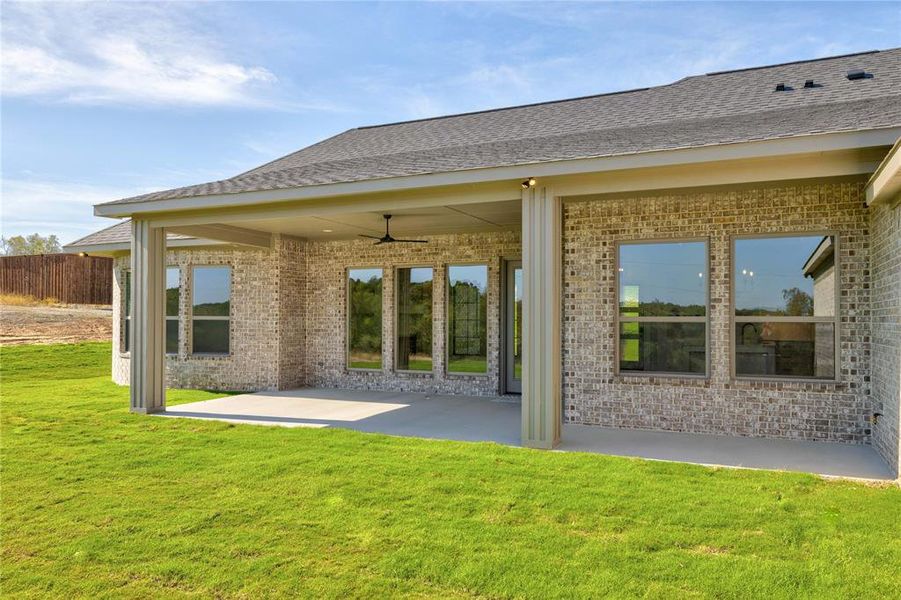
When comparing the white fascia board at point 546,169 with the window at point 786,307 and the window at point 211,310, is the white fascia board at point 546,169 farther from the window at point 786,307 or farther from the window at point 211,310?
the window at point 211,310

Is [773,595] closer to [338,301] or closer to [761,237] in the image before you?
[761,237]

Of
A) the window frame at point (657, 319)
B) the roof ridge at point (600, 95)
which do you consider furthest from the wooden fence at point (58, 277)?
the window frame at point (657, 319)

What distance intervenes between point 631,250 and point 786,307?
1.82 metres

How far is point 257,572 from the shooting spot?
319 centimetres

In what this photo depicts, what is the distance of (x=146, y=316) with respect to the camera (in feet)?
27.0

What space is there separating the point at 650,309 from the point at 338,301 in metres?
5.93

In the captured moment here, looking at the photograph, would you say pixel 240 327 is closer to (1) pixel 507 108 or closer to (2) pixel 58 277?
(1) pixel 507 108

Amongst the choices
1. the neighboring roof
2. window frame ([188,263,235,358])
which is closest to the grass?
window frame ([188,263,235,358])

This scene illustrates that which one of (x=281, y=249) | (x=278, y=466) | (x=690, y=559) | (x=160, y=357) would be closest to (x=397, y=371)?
(x=281, y=249)

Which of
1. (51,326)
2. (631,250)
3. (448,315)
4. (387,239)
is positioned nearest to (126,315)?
(387,239)

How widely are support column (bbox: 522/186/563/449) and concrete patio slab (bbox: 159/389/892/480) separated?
1.12ft

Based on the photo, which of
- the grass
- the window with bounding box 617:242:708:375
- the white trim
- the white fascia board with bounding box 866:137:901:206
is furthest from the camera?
the grass

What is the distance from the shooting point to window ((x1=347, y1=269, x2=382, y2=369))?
1091 cm

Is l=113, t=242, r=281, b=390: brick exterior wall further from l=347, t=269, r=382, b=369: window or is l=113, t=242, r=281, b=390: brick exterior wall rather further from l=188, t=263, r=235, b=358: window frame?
l=347, t=269, r=382, b=369: window
